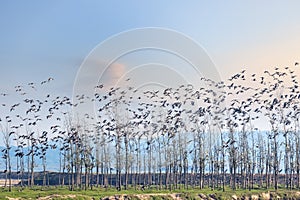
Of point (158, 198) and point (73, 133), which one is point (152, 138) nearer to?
point (73, 133)

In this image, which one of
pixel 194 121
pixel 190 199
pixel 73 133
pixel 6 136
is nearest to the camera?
pixel 190 199

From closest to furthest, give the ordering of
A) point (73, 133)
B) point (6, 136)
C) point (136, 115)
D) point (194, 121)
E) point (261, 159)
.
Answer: point (6, 136)
point (73, 133)
point (136, 115)
point (194, 121)
point (261, 159)

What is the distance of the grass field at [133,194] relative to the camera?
4878 cm

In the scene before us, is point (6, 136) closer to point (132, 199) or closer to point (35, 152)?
point (35, 152)

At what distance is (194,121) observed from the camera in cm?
7869

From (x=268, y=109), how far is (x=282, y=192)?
46.9 ft

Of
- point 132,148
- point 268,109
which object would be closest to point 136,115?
point 132,148

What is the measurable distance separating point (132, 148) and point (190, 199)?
84.0 feet

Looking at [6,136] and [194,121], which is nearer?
[6,136]

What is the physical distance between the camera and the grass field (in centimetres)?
4878

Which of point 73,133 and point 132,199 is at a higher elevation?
point 73,133

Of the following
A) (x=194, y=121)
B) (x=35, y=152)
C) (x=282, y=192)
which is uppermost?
(x=194, y=121)

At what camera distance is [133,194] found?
184ft

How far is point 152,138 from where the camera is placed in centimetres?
7562
